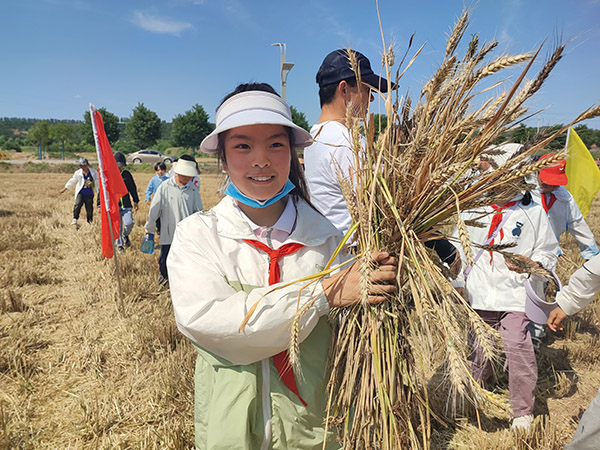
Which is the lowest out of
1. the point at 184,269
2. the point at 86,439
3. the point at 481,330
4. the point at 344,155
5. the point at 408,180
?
the point at 86,439

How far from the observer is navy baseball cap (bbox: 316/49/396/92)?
1.90 metres

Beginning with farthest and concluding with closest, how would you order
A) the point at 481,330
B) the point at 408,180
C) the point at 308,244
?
the point at 308,244
the point at 408,180
the point at 481,330

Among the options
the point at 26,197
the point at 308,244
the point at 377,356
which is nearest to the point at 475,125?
the point at 308,244

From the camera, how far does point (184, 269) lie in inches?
48.9

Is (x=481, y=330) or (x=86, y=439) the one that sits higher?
(x=481, y=330)

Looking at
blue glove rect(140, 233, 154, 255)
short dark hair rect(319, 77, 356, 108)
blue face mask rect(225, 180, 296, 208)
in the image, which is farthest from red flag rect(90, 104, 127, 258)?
blue face mask rect(225, 180, 296, 208)

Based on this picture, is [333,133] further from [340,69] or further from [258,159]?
[258,159]

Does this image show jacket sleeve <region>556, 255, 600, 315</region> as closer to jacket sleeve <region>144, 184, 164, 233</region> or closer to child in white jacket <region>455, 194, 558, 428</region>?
child in white jacket <region>455, 194, 558, 428</region>

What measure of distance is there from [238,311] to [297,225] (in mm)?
424

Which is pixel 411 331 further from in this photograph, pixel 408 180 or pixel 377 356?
pixel 408 180

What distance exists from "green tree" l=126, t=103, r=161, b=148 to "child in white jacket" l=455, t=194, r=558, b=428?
51.7 m

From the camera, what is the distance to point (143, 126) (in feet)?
160

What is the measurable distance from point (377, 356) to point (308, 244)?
44 centimetres

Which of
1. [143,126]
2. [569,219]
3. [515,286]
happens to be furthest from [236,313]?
[143,126]
